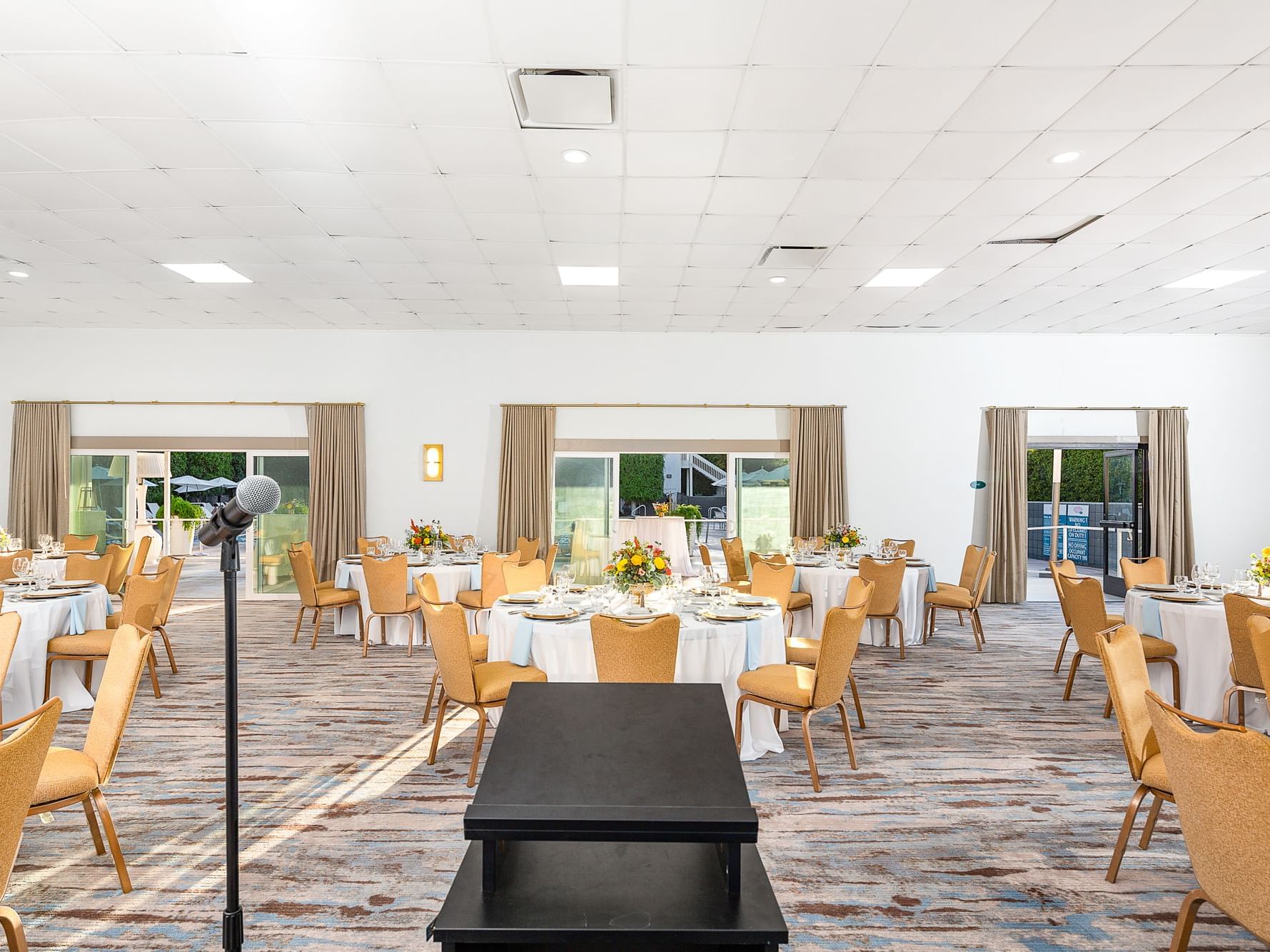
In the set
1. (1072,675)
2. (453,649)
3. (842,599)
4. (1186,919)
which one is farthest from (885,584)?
(1186,919)

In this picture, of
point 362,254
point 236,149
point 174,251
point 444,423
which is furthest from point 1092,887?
point 444,423

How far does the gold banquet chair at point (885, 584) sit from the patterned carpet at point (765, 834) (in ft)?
4.12

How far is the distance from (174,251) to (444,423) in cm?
398

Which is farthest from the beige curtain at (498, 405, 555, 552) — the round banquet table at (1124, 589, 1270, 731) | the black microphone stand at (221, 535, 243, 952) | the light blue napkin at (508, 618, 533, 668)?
the black microphone stand at (221, 535, 243, 952)

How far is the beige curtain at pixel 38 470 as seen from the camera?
9.52 metres

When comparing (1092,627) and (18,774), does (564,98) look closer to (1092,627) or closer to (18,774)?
(18,774)

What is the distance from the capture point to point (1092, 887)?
2.97m

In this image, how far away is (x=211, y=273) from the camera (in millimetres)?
7074

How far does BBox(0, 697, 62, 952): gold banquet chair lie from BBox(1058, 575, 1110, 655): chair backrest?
579cm

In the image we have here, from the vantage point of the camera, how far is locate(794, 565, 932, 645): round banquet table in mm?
7289

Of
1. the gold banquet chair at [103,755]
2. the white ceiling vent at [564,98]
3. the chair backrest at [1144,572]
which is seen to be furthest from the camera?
the chair backrest at [1144,572]

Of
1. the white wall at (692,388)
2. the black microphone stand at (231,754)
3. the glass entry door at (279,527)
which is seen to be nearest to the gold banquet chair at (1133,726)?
the black microphone stand at (231,754)

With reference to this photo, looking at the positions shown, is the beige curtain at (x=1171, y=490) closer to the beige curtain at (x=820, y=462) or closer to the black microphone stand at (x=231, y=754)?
the beige curtain at (x=820, y=462)

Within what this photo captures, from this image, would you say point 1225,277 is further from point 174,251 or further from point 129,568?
point 129,568
